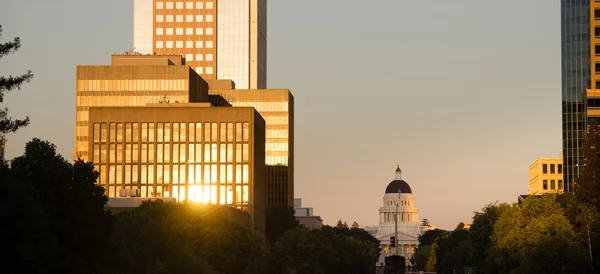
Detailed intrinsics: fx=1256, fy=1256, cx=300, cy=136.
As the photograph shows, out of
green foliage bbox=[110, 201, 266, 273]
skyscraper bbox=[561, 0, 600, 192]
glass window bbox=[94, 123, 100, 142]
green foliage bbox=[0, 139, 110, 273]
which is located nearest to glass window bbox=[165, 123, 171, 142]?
glass window bbox=[94, 123, 100, 142]

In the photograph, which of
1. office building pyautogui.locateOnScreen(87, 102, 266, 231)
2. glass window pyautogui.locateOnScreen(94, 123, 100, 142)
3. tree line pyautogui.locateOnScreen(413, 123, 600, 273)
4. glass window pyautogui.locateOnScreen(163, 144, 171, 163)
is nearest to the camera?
tree line pyautogui.locateOnScreen(413, 123, 600, 273)

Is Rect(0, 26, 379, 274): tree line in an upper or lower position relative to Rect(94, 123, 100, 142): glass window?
lower

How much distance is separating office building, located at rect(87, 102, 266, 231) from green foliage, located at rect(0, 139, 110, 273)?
107849 millimetres

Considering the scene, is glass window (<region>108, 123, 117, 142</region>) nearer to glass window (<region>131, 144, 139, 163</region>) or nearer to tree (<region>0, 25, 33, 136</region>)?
glass window (<region>131, 144, 139, 163</region>)

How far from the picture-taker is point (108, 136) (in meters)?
186

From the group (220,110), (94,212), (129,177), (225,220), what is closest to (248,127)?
(220,110)

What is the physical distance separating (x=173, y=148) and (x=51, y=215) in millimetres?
115756

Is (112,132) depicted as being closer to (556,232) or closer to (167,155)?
(167,155)

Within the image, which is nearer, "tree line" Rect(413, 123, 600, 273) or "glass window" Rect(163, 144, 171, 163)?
"tree line" Rect(413, 123, 600, 273)

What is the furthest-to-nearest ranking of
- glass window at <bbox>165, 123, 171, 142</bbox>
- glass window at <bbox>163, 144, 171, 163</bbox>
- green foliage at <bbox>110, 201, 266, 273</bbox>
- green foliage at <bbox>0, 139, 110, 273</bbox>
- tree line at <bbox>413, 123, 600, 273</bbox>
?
glass window at <bbox>163, 144, 171, 163</bbox>
glass window at <bbox>165, 123, 171, 142</bbox>
tree line at <bbox>413, 123, 600, 273</bbox>
green foliage at <bbox>110, 201, 266, 273</bbox>
green foliage at <bbox>0, 139, 110, 273</bbox>

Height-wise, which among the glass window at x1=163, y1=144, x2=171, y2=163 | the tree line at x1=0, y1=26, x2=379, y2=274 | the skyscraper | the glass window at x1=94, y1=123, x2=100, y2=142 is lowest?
the tree line at x1=0, y1=26, x2=379, y2=274

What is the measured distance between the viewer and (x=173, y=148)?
186m

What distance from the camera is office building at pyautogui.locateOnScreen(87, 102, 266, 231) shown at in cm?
18475

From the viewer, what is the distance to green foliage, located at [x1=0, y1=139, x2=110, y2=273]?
210ft
